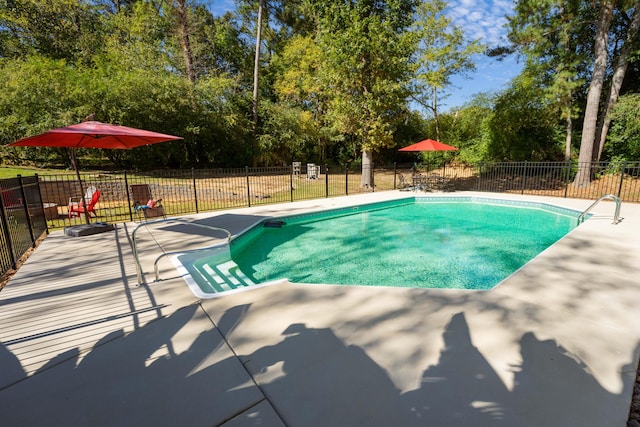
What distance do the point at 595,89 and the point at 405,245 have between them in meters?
11.1

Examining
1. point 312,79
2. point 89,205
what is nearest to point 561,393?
point 89,205

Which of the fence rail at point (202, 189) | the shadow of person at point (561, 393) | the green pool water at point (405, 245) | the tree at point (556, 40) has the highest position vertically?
the tree at point (556, 40)

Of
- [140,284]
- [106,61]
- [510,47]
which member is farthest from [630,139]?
[106,61]

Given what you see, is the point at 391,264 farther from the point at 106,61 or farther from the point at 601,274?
the point at 106,61

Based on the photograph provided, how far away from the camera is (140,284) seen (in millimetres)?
3613

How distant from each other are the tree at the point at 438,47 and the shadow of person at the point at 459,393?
18.6m

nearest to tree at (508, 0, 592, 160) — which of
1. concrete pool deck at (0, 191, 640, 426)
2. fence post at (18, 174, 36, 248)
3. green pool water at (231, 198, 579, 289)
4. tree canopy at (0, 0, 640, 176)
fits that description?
tree canopy at (0, 0, 640, 176)

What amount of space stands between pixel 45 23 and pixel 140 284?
92.5ft

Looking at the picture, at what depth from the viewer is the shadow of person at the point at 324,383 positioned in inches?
68.1

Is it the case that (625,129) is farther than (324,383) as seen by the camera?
Yes

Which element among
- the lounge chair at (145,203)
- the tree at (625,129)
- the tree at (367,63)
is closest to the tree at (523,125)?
the tree at (625,129)

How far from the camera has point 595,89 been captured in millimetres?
11398

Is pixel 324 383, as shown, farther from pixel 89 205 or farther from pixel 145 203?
pixel 89 205

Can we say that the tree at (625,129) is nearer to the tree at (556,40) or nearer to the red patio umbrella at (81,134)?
the tree at (556,40)
